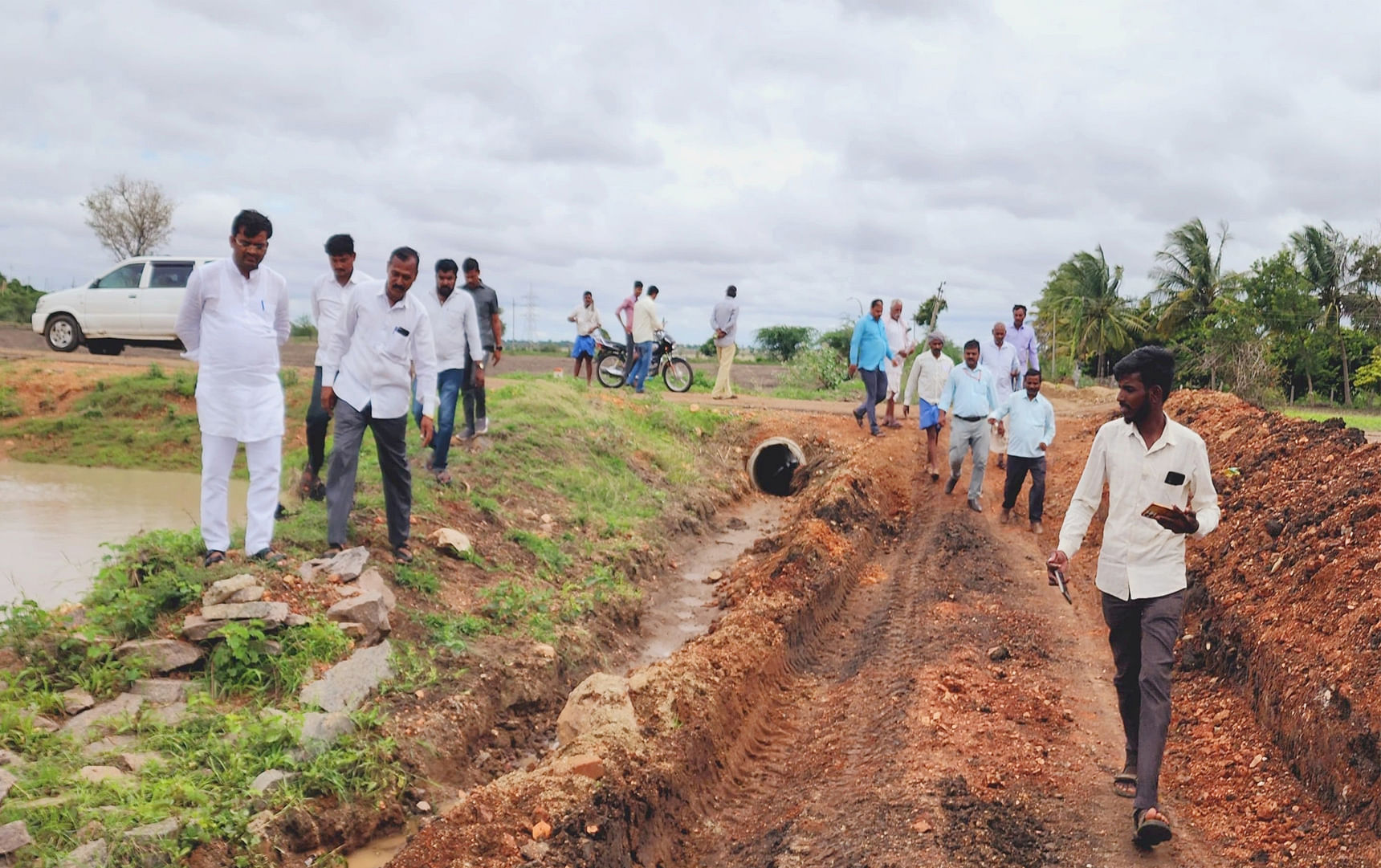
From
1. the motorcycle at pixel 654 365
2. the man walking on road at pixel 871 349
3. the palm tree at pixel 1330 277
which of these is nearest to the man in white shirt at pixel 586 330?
the motorcycle at pixel 654 365

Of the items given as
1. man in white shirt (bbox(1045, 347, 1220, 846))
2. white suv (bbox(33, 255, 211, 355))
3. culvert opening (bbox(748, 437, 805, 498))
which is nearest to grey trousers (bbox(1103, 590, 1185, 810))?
man in white shirt (bbox(1045, 347, 1220, 846))

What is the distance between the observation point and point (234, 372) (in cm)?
603

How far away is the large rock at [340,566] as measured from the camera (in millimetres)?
6216

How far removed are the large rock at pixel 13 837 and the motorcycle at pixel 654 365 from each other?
13.1 m

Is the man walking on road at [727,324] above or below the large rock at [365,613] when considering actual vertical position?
above

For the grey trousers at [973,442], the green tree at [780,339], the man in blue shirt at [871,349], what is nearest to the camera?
the grey trousers at [973,442]

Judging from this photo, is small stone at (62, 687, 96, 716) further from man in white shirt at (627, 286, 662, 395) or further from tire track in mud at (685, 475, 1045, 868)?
man in white shirt at (627, 286, 662, 395)

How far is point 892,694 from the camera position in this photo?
6078 millimetres

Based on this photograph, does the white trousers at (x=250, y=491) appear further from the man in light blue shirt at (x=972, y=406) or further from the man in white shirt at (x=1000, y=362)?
the man in white shirt at (x=1000, y=362)

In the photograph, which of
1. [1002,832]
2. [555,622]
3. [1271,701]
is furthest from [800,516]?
[1002,832]

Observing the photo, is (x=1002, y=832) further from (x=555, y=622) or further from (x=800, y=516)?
(x=800, y=516)

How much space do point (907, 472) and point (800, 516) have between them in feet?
7.93

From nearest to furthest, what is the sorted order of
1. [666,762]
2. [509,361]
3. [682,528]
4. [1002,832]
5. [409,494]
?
[1002,832], [666,762], [409,494], [682,528], [509,361]

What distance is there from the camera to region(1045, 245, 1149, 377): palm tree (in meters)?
38.3
